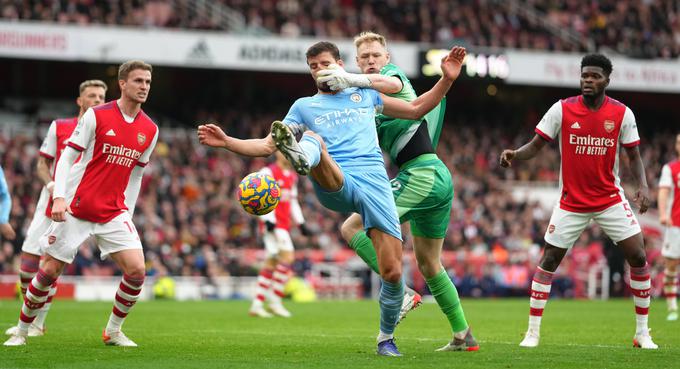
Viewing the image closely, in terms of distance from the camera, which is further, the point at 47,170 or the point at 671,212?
the point at 671,212

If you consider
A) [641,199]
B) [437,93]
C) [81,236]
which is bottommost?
[81,236]

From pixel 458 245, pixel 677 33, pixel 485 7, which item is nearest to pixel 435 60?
pixel 458 245

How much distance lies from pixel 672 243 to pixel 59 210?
10.4 m

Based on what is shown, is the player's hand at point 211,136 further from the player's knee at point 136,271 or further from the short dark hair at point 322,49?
the player's knee at point 136,271

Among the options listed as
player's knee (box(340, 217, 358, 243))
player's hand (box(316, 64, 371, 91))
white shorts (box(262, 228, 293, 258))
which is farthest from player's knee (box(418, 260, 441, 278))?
white shorts (box(262, 228, 293, 258))

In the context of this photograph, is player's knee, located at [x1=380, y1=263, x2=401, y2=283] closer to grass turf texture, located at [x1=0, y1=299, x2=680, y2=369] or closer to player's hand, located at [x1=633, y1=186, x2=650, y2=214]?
grass turf texture, located at [x1=0, y1=299, x2=680, y2=369]

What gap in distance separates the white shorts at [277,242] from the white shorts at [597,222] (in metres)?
7.39

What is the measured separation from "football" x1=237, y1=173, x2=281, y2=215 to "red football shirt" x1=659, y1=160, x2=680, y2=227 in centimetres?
958

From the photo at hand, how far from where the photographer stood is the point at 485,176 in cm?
3506

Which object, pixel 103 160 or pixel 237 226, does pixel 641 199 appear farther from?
pixel 237 226

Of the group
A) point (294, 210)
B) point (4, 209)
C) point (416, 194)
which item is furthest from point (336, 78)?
point (294, 210)

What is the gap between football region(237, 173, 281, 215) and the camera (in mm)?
7953

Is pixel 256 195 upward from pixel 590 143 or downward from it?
downward

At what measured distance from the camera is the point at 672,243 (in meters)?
16.2
